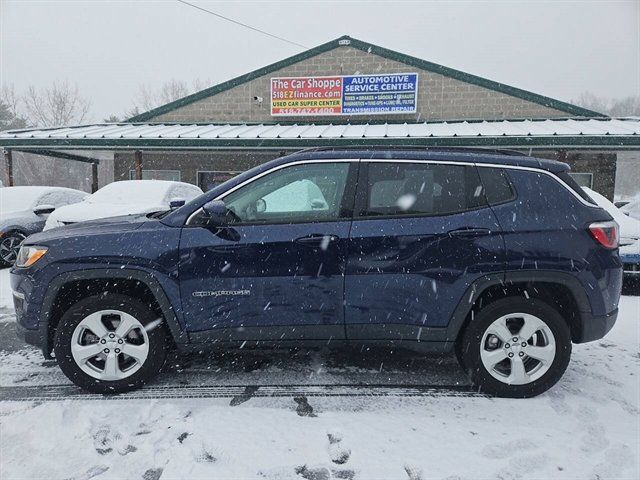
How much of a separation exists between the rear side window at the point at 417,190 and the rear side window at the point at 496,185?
0.18 feet

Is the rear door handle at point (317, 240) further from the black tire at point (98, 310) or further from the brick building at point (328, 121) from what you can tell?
the brick building at point (328, 121)

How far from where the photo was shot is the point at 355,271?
10.0 ft

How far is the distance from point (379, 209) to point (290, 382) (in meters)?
1.60

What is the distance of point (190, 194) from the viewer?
938 cm

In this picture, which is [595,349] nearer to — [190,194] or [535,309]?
[535,309]

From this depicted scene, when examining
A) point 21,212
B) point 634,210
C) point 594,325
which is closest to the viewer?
point 594,325

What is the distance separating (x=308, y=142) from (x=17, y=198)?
7049 mm

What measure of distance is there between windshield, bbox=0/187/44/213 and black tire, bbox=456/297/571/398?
359 inches

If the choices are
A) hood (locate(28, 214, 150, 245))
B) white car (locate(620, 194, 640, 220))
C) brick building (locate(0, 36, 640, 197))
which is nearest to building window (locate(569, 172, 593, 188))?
brick building (locate(0, 36, 640, 197))

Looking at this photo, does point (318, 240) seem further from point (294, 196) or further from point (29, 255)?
point (29, 255)

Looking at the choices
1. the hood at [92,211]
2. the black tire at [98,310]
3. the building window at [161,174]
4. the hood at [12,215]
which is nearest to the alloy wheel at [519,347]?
the black tire at [98,310]

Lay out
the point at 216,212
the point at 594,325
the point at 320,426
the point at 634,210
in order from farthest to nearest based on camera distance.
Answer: the point at 634,210
the point at 594,325
the point at 216,212
the point at 320,426

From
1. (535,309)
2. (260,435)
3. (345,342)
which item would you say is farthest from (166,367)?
(535,309)

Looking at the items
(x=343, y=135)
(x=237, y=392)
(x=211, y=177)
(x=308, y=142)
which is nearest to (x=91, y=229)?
(x=237, y=392)
